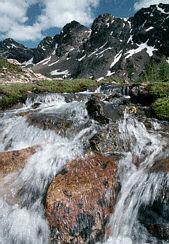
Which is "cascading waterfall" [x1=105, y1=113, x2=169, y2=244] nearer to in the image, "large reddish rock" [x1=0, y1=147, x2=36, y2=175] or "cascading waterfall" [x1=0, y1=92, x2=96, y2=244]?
"cascading waterfall" [x1=0, y1=92, x2=96, y2=244]

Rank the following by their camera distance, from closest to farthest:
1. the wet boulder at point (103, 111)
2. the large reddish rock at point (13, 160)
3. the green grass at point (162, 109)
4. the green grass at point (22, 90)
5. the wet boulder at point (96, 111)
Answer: the large reddish rock at point (13, 160) < the wet boulder at point (96, 111) < the wet boulder at point (103, 111) < the green grass at point (162, 109) < the green grass at point (22, 90)

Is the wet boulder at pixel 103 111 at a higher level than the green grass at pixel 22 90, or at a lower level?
lower

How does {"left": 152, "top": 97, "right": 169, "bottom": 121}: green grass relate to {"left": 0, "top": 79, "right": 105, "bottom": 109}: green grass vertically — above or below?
below

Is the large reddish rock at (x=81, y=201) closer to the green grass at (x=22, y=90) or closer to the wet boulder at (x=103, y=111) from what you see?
the wet boulder at (x=103, y=111)

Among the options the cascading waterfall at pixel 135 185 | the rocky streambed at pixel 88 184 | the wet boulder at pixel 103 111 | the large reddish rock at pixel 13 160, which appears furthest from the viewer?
the wet boulder at pixel 103 111

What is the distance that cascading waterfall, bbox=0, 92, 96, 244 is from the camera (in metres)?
17.8

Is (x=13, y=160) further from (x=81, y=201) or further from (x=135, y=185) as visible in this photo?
(x=135, y=185)

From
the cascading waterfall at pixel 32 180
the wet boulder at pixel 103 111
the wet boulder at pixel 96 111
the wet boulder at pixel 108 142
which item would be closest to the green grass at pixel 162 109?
the wet boulder at pixel 103 111

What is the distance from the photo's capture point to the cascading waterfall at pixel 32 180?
1778 centimetres

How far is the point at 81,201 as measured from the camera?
1833cm

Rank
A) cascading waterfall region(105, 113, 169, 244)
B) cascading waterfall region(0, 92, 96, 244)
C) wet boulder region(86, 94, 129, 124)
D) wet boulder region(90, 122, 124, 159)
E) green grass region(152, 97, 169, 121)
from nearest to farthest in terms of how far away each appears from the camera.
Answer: cascading waterfall region(105, 113, 169, 244)
cascading waterfall region(0, 92, 96, 244)
wet boulder region(90, 122, 124, 159)
wet boulder region(86, 94, 129, 124)
green grass region(152, 97, 169, 121)

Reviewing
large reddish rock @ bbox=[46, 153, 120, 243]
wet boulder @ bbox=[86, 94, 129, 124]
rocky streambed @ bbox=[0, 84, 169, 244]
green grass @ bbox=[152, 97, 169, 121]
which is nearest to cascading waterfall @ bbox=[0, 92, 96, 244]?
rocky streambed @ bbox=[0, 84, 169, 244]

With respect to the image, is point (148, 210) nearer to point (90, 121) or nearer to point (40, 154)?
point (40, 154)

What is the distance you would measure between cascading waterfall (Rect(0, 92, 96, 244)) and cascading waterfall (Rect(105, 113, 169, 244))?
9.52 ft
